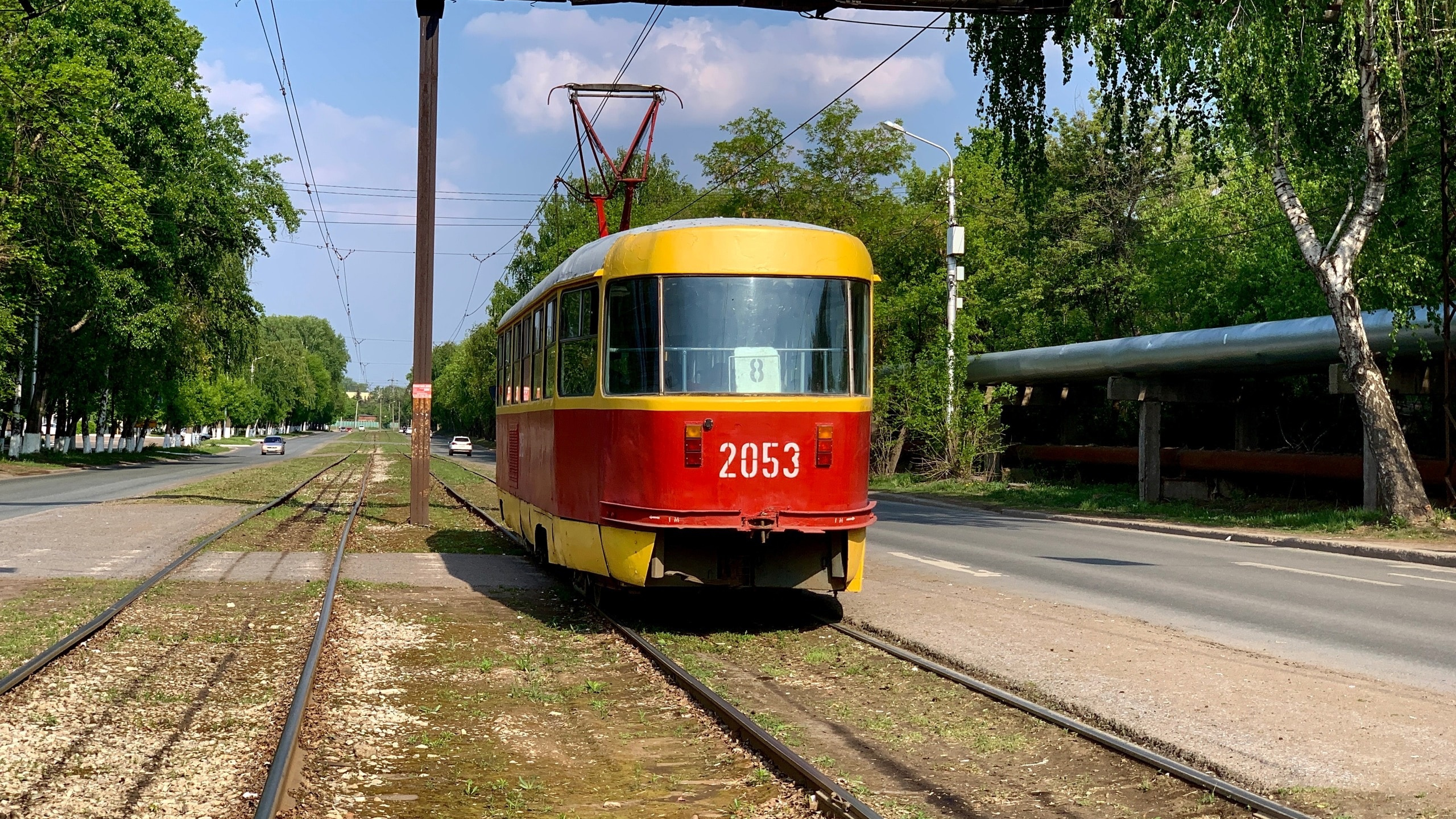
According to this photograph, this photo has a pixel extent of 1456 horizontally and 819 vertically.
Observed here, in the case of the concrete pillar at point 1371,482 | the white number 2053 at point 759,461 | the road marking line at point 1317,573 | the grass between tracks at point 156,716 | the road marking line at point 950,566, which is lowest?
the road marking line at point 1317,573

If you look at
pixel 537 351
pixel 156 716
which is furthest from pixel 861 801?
pixel 537 351

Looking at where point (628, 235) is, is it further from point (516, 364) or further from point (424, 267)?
point (424, 267)

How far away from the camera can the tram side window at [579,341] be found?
10758mm

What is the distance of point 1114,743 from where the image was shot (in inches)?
260

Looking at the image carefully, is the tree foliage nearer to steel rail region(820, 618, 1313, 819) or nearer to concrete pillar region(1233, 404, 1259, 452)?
concrete pillar region(1233, 404, 1259, 452)

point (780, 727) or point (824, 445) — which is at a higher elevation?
point (824, 445)

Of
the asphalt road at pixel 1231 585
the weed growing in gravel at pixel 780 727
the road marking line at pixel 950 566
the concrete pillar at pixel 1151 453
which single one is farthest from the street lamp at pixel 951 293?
the weed growing in gravel at pixel 780 727

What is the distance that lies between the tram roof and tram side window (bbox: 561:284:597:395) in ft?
0.57

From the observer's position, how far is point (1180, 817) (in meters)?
5.48

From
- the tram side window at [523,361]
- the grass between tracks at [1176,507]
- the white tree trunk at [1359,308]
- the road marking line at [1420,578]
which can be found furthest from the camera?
the grass between tracks at [1176,507]

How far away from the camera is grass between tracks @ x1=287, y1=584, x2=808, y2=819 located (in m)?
5.74

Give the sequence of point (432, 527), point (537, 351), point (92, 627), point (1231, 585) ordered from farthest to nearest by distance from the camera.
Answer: point (432, 527) < point (1231, 585) < point (537, 351) < point (92, 627)

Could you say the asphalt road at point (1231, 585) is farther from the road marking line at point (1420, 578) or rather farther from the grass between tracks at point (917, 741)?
the grass between tracks at point (917, 741)

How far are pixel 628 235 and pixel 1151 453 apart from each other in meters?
21.0
